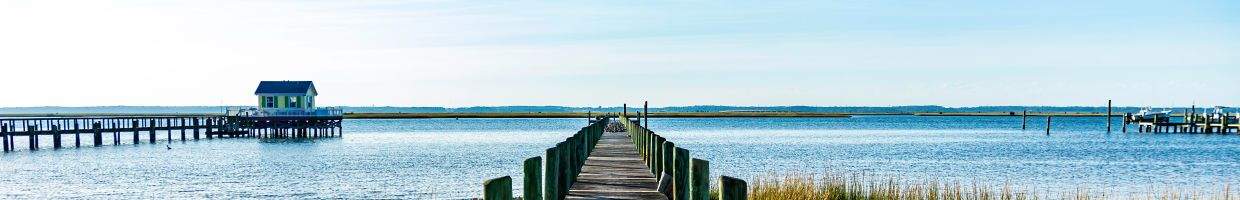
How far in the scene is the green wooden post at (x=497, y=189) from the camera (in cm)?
667

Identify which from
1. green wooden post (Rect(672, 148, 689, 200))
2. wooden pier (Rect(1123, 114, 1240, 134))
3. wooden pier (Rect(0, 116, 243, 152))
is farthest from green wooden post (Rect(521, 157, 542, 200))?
wooden pier (Rect(1123, 114, 1240, 134))

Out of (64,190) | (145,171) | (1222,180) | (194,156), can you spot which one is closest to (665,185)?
(64,190)

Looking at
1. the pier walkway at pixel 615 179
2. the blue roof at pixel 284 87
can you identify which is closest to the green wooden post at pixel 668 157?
the pier walkway at pixel 615 179

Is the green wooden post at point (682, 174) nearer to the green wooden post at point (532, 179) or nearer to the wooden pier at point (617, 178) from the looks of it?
the wooden pier at point (617, 178)

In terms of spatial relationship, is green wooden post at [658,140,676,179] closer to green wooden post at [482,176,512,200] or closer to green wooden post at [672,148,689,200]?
green wooden post at [672,148,689,200]

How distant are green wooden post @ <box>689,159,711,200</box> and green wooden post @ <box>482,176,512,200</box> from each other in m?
2.29

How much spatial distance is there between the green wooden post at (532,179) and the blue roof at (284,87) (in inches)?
2195

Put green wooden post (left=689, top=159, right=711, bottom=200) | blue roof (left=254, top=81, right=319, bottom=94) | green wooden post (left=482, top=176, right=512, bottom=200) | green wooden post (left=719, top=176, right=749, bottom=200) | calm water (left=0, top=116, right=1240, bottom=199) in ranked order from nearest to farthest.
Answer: green wooden post (left=482, top=176, right=512, bottom=200)
green wooden post (left=719, top=176, right=749, bottom=200)
green wooden post (left=689, top=159, right=711, bottom=200)
calm water (left=0, top=116, right=1240, bottom=199)
blue roof (left=254, top=81, right=319, bottom=94)

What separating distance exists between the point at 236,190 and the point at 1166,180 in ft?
77.7

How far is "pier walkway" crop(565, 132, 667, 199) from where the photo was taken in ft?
44.2

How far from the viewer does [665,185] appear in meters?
13.6

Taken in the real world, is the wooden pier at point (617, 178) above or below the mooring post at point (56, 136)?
above

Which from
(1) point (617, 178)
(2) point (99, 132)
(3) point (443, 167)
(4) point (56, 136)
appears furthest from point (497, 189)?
(2) point (99, 132)

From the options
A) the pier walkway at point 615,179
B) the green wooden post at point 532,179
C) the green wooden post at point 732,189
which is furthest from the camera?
the pier walkway at point 615,179
